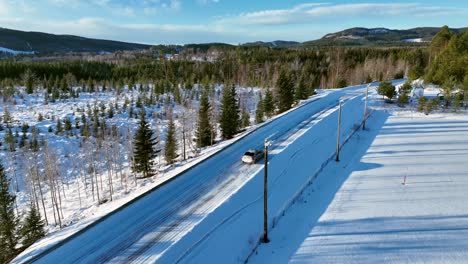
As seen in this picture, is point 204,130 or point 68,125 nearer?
point 204,130

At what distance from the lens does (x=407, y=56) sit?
10281 cm

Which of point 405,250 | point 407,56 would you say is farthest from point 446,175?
point 407,56

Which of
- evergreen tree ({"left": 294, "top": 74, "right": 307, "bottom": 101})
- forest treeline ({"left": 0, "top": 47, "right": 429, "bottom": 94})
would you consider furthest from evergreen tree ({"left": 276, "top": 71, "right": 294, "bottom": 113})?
forest treeline ({"left": 0, "top": 47, "right": 429, "bottom": 94})

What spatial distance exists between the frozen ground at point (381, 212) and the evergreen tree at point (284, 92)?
2060cm

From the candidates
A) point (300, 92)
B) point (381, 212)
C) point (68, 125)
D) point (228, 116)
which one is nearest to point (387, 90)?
point (300, 92)

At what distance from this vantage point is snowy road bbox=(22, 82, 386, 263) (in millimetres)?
13914

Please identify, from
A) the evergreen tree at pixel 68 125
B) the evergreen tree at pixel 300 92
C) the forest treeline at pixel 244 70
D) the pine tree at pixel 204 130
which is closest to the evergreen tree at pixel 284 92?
the evergreen tree at pixel 300 92

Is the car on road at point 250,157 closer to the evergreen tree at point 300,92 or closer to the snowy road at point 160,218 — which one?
the snowy road at point 160,218

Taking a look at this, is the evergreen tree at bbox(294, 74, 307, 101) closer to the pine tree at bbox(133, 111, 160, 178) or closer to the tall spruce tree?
the tall spruce tree

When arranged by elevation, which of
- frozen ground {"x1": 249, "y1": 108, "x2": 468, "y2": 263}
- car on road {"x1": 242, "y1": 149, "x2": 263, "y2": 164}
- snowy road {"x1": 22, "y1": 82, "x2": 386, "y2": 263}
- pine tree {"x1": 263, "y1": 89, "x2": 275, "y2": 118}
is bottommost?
frozen ground {"x1": 249, "y1": 108, "x2": 468, "y2": 263}

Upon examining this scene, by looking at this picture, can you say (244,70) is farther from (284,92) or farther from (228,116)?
(228,116)

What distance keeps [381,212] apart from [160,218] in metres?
14.0

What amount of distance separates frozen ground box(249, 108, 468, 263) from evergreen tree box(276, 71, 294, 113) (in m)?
20.6

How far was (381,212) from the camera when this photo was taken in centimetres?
1997
